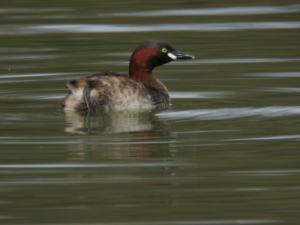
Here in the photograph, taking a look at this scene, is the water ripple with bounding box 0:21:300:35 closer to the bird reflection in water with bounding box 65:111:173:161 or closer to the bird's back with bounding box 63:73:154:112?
the bird's back with bounding box 63:73:154:112

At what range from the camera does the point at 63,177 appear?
32.0ft

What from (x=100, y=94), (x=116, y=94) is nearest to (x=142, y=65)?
(x=116, y=94)

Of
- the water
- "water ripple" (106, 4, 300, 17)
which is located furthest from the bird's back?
"water ripple" (106, 4, 300, 17)

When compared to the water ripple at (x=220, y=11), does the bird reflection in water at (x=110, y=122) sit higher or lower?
higher

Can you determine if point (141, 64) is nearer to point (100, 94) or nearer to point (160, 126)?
point (100, 94)

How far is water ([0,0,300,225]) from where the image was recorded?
8.84 metres

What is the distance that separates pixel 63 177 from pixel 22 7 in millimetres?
12131

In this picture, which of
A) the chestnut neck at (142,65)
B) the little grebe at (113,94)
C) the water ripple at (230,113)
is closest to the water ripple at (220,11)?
the chestnut neck at (142,65)

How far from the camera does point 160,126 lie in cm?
1220

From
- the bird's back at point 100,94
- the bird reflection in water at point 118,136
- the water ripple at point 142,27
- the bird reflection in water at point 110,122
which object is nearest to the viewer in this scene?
the bird reflection in water at point 118,136

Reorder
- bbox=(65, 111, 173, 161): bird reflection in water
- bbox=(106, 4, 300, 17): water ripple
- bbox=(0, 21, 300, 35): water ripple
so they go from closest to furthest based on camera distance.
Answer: bbox=(65, 111, 173, 161): bird reflection in water
bbox=(0, 21, 300, 35): water ripple
bbox=(106, 4, 300, 17): water ripple

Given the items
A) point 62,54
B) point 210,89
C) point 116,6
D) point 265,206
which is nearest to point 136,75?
point 210,89

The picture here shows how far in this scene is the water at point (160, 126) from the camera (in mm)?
8836

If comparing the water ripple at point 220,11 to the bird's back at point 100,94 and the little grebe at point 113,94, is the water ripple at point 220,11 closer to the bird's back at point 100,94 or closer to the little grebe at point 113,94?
the little grebe at point 113,94
